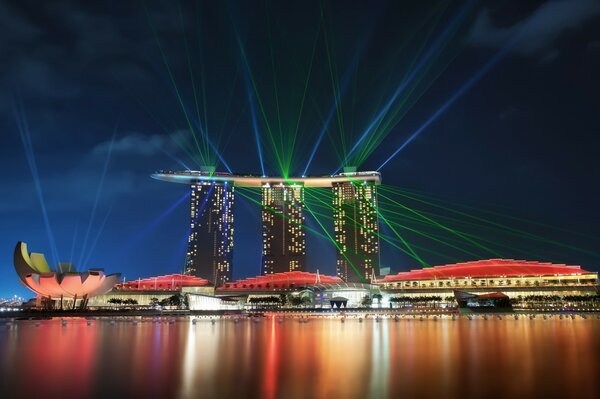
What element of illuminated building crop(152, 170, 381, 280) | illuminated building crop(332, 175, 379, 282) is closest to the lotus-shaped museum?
illuminated building crop(152, 170, 381, 280)

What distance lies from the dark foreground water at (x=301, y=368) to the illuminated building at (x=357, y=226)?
131 m

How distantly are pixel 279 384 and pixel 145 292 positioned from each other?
8240 centimetres

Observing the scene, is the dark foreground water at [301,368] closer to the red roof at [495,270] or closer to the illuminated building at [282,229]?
the red roof at [495,270]

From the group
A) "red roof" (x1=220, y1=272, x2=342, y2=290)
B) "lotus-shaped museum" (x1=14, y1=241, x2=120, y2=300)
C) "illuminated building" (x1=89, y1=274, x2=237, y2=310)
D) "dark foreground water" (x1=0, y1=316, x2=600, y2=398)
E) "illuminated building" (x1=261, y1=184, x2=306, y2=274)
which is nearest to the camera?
"dark foreground water" (x1=0, y1=316, x2=600, y2=398)

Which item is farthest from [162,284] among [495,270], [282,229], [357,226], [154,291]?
[357,226]

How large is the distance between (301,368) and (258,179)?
5438 inches

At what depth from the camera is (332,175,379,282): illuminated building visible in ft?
502

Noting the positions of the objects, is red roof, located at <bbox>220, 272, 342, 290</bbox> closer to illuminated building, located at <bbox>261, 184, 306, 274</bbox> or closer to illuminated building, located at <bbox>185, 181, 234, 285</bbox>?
illuminated building, located at <bbox>185, 181, 234, 285</bbox>

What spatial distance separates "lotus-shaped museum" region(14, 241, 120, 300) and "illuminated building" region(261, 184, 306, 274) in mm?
101822

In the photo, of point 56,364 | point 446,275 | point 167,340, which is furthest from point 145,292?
point 56,364

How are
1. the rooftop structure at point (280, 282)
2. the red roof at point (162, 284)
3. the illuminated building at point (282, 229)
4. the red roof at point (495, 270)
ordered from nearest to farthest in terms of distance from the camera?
the red roof at point (495, 270) → the red roof at point (162, 284) → the rooftop structure at point (280, 282) → the illuminated building at point (282, 229)

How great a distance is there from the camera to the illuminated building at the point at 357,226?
153125mm

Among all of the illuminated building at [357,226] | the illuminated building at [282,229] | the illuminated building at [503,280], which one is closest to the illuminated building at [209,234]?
the illuminated building at [282,229]

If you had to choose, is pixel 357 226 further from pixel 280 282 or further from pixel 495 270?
pixel 495 270
